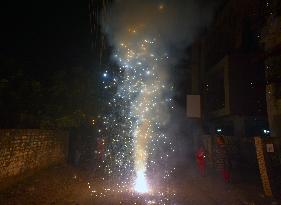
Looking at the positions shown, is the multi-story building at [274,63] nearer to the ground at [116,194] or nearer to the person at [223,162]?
the person at [223,162]

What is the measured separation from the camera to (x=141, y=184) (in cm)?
1148

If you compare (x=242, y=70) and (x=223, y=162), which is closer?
(x=223, y=162)

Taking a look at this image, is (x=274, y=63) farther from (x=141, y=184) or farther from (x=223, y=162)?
(x=141, y=184)

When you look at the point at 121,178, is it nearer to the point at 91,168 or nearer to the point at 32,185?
the point at 91,168

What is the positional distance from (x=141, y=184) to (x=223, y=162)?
3.25m

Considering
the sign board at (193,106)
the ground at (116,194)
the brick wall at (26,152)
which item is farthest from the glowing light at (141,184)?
the sign board at (193,106)

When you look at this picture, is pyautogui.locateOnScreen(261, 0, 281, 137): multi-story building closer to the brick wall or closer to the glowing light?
the glowing light

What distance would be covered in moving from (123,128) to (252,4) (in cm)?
1016

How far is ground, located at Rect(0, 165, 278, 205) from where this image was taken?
8758 millimetres

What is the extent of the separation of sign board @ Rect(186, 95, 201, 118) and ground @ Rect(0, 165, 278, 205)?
6.98 meters

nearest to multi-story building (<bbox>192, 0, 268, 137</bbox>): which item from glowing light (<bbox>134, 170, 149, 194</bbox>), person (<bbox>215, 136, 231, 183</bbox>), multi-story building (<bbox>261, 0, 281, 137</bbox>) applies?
multi-story building (<bbox>261, 0, 281, 137</bbox>)

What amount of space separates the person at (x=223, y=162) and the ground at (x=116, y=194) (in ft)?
0.93

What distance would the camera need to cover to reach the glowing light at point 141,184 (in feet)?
34.0

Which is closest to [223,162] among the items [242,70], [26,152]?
[26,152]
